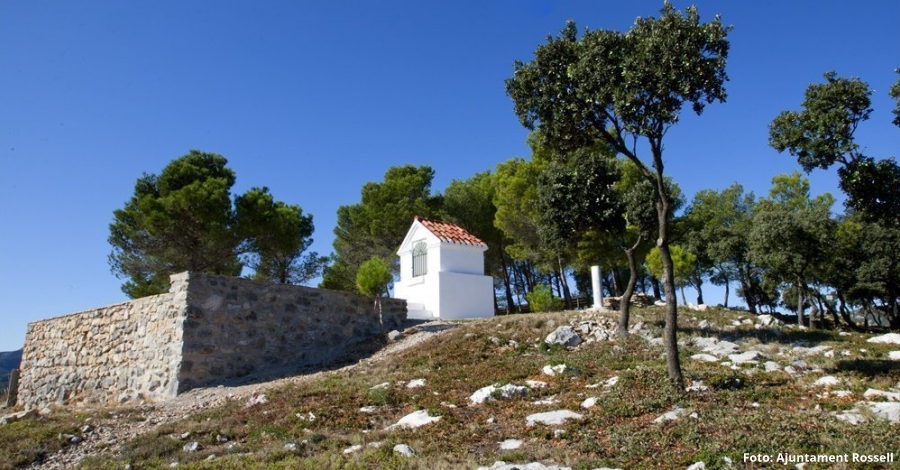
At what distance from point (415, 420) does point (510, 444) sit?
74.4 inches

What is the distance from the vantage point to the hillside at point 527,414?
231 inches

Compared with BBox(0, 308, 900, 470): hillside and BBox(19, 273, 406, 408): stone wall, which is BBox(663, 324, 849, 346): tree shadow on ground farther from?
BBox(19, 273, 406, 408): stone wall

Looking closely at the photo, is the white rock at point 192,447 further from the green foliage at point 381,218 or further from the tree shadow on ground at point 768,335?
the green foliage at point 381,218

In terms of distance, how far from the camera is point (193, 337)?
13.5 metres

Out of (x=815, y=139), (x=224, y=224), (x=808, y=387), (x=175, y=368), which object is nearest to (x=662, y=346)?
(x=808, y=387)

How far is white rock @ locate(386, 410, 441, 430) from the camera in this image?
25.1ft

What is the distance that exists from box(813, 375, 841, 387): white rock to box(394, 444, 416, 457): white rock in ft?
21.5

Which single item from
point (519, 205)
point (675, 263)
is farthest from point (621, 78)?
point (519, 205)

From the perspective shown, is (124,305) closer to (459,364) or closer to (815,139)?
(459,364)

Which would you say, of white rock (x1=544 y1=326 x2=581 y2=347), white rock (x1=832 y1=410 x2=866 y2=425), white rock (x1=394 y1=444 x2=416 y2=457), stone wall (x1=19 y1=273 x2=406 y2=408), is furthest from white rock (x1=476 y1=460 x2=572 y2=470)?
stone wall (x1=19 y1=273 x2=406 y2=408)

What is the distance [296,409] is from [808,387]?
8140 mm

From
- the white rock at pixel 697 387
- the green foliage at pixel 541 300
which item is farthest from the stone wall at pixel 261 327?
the white rock at pixel 697 387

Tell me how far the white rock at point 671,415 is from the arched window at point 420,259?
14.7m

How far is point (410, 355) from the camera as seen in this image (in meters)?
13.4
